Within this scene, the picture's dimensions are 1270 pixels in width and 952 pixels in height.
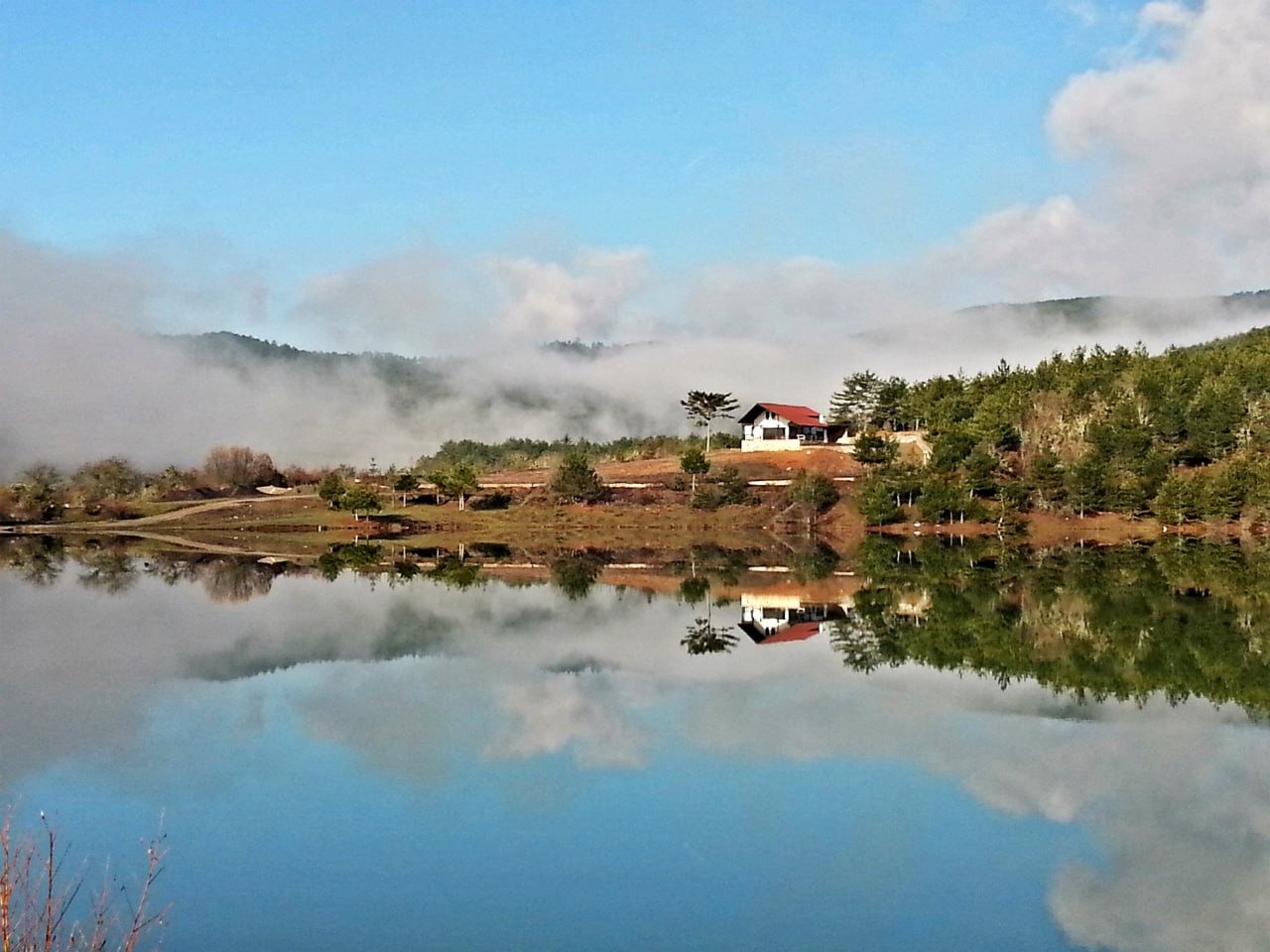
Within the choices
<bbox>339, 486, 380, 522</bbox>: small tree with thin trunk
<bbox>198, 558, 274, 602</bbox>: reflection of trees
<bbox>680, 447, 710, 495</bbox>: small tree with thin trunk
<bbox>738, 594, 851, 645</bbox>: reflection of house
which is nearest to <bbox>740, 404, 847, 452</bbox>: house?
<bbox>680, 447, 710, 495</bbox>: small tree with thin trunk

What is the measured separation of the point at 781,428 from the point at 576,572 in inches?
1954

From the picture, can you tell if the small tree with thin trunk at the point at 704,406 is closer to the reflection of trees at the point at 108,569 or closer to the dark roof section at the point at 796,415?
the dark roof section at the point at 796,415

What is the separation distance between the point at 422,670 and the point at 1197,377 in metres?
82.5

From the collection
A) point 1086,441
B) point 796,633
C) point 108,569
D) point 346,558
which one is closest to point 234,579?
point 108,569

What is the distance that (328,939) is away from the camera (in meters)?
10.5

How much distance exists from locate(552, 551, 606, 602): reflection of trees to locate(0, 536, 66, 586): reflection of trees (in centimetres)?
2008

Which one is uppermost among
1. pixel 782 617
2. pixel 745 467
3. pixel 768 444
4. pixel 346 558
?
pixel 768 444

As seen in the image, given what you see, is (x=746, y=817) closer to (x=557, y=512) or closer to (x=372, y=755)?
(x=372, y=755)

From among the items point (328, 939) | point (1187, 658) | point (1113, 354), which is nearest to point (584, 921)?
point (328, 939)

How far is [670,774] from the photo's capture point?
1586cm

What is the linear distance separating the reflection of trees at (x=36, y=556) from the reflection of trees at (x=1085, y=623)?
33447 mm

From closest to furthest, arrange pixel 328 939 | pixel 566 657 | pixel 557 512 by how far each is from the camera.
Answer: pixel 328 939 < pixel 566 657 < pixel 557 512

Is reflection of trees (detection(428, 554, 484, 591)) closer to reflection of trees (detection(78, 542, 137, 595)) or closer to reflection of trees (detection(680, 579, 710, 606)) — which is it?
reflection of trees (detection(680, 579, 710, 606))

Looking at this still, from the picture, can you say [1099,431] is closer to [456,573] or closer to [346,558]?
[456,573]
